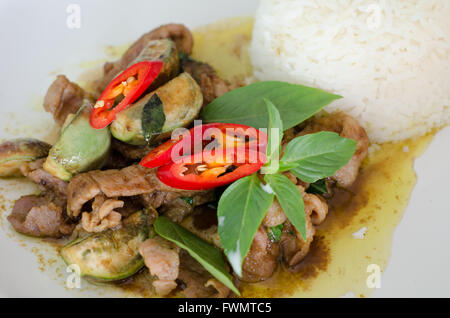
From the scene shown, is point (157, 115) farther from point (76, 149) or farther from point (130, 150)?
point (76, 149)

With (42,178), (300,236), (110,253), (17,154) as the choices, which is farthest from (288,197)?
(17,154)

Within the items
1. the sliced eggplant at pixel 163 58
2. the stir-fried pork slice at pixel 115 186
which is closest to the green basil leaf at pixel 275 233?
the stir-fried pork slice at pixel 115 186

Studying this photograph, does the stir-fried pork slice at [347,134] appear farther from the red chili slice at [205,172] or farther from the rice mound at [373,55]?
the red chili slice at [205,172]

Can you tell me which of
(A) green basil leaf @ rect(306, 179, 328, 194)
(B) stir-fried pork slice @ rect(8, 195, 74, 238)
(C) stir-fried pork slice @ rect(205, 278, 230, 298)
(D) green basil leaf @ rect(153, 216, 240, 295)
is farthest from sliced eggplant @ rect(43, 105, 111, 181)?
(A) green basil leaf @ rect(306, 179, 328, 194)

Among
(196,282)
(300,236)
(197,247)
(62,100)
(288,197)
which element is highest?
(62,100)

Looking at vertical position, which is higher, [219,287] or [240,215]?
[240,215]

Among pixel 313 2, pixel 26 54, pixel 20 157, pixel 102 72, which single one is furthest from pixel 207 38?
pixel 20 157

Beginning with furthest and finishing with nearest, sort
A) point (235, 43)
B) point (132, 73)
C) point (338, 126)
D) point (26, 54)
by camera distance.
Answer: point (235, 43)
point (26, 54)
point (338, 126)
point (132, 73)

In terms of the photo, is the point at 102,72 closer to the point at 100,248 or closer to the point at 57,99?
the point at 57,99
